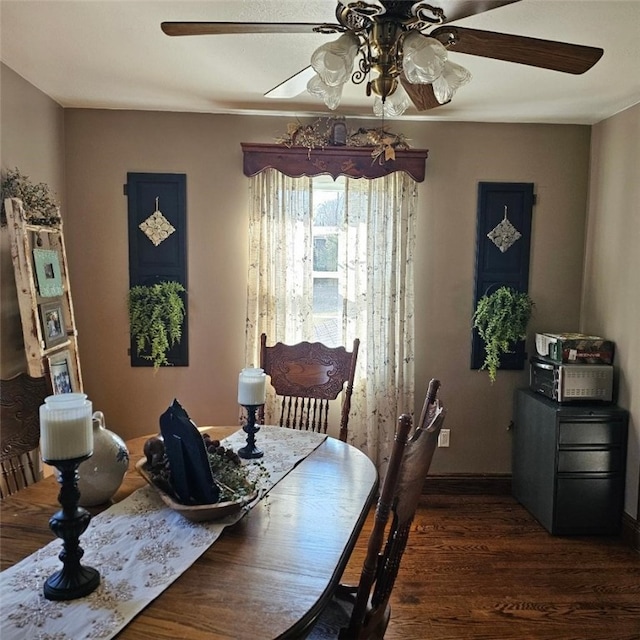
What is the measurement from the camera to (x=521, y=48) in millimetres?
1588

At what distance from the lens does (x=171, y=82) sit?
2.74 m

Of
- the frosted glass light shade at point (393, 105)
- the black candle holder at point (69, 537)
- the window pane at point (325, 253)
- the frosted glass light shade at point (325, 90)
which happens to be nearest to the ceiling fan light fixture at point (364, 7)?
the frosted glass light shade at point (325, 90)

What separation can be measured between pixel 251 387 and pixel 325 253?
165cm

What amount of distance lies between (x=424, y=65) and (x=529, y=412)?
2.43 metres

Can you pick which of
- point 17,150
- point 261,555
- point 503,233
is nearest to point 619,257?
point 503,233

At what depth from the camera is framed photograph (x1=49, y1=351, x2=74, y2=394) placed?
8.77 ft

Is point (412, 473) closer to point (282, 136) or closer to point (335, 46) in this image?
point (335, 46)

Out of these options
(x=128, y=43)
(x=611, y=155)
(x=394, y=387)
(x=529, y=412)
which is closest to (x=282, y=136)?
(x=128, y=43)

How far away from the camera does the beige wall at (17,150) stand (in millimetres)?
2512

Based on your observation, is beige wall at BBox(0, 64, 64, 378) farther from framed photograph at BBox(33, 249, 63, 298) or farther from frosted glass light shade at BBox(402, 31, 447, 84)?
frosted glass light shade at BBox(402, 31, 447, 84)

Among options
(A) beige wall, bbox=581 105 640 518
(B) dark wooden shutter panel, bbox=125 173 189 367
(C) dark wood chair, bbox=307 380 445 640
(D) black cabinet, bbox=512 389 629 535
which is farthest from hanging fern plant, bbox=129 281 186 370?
(A) beige wall, bbox=581 105 640 518

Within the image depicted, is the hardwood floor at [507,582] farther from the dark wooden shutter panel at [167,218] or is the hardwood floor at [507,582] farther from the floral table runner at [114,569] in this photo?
the dark wooden shutter panel at [167,218]

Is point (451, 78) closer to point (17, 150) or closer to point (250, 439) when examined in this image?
point (250, 439)

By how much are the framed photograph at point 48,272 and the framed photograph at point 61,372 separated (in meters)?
0.33
